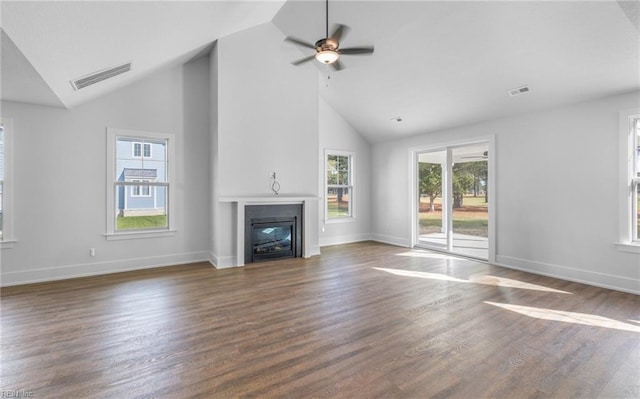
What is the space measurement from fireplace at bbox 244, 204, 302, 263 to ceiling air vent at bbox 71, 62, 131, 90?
108 inches

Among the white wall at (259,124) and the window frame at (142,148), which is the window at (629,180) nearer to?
the white wall at (259,124)

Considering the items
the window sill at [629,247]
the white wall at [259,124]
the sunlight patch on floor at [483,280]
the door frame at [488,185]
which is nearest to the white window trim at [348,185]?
the white wall at [259,124]

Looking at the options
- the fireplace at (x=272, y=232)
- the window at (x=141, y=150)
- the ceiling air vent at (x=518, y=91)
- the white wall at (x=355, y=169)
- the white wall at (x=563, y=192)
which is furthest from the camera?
the white wall at (x=355, y=169)

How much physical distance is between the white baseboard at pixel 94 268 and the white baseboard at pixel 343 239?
112 inches

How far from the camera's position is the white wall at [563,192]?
411 centimetres

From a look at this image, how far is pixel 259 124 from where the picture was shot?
5609 millimetres

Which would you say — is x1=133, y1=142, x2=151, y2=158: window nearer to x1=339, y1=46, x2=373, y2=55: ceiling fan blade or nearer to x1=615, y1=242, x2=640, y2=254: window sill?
x1=339, y1=46, x2=373, y2=55: ceiling fan blade

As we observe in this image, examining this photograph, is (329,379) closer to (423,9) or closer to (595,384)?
(595,384)

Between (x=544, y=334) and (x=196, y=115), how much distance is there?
602cm

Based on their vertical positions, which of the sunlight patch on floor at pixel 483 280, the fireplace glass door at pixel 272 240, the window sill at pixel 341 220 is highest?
the window sill at pixel 341 220

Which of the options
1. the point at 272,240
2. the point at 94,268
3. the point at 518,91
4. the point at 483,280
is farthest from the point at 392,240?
the point at 94,268

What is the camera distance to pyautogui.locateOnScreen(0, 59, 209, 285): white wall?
13.9 ft

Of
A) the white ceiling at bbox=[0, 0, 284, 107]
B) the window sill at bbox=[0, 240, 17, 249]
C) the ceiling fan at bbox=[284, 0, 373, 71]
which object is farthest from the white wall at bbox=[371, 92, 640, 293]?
the window sill at bbox=[0, 240, 17, 249]

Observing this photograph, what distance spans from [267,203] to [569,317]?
15.1ft
